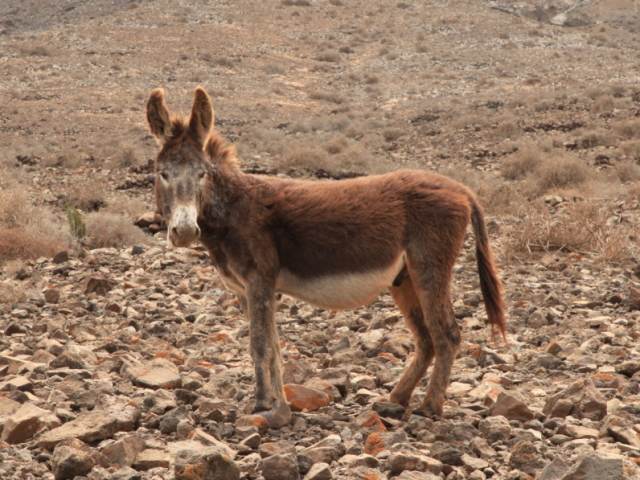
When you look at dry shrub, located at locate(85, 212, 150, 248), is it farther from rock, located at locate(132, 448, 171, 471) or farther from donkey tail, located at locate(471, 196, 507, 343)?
rock, located at locate(132, 448, 171, 471)

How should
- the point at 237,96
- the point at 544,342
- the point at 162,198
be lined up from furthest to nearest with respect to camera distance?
the point at 237,96 → the point at 544,342 → the point at 162,198

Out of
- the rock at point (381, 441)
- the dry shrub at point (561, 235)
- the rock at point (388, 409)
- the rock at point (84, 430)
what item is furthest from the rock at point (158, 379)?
the dry shrub at point (561, 235)

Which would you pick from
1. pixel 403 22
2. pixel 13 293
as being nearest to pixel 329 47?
pixel 403 22

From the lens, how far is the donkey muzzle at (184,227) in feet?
14.0

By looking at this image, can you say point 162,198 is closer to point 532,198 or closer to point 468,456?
point 468,456

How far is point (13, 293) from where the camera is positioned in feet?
26.0

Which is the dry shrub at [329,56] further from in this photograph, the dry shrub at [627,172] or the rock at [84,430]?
the rock at [84,430]

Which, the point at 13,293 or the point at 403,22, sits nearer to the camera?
the point at 13,293

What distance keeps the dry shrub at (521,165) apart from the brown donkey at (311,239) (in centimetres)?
1293

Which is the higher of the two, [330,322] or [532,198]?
[330,322]

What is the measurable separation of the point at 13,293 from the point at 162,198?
13.9ft

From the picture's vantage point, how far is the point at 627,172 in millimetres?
15477

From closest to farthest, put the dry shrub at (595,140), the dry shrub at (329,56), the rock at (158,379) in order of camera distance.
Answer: the rock at (158,379)
the dry shrub at (595,140)
the dry shrub at (329,56)

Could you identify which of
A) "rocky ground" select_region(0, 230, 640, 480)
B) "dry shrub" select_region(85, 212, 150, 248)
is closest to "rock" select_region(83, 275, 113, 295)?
"rocky ground" select_region(0, 230, 640, 480)
